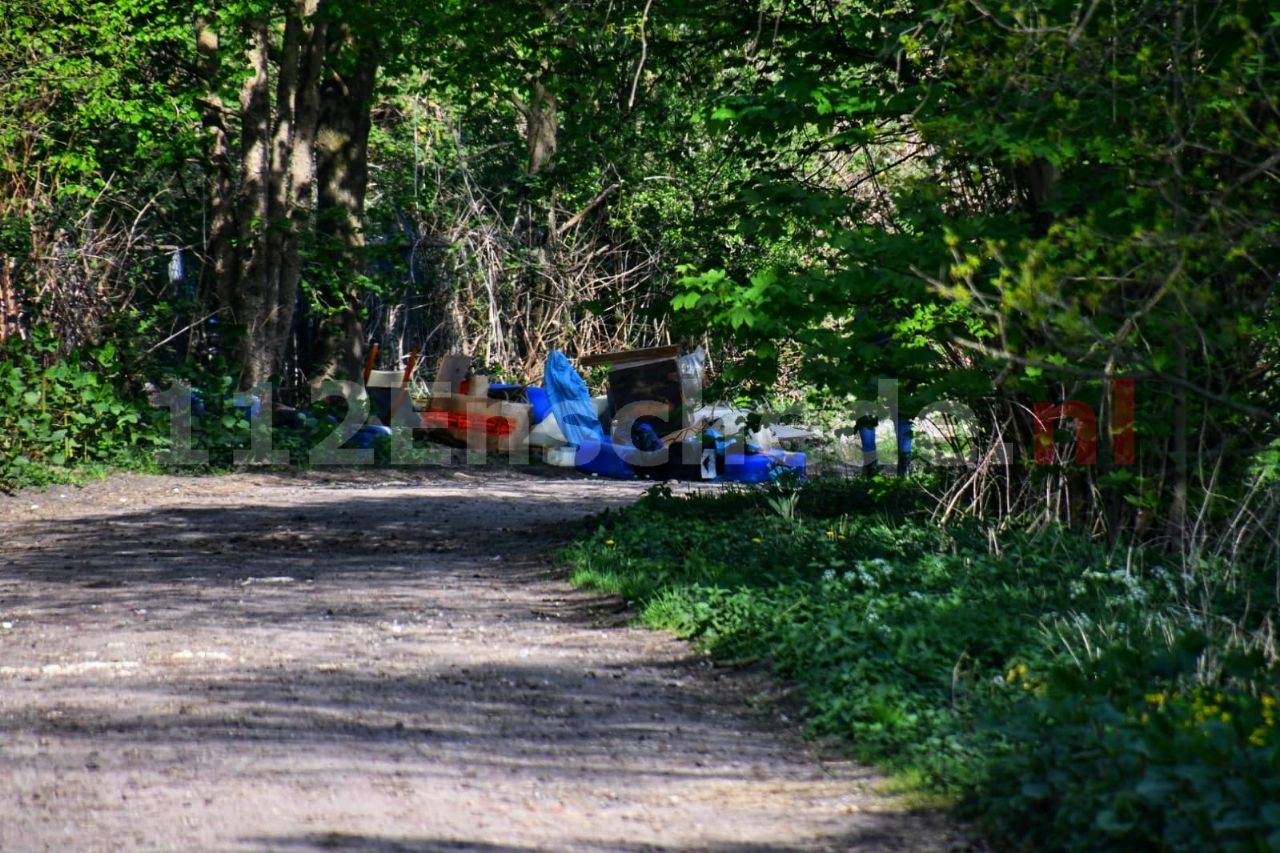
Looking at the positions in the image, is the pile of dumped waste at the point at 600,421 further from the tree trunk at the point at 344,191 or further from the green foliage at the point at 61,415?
the green foliage at the point at 61,415

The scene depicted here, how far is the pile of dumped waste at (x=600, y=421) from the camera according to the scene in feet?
68.4

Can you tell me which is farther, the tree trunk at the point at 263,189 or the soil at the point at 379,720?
the tree trunk at the point at 263,189

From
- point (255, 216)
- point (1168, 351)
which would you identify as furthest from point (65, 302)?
point (1168, 351)

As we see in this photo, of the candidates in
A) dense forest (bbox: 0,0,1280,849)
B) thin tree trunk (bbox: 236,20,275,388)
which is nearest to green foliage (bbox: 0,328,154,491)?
dense forest (bbox: 0,0,1280,849)

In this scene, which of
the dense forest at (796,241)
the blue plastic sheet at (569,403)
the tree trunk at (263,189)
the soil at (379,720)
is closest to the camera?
the soil at (379,720)

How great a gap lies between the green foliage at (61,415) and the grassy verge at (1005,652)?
26.5 ft

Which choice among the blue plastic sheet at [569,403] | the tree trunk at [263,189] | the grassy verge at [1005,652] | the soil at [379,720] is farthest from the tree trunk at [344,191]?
the grassy verge at [1005,652]

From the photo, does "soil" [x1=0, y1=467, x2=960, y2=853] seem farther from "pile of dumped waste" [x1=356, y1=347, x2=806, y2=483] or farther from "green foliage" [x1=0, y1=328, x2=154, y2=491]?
"pile of dumped waste" [x1=356, y1=347, x2=806, y2=483]

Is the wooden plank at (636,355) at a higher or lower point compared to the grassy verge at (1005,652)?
higher

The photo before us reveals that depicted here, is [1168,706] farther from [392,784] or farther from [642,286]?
[642,286]

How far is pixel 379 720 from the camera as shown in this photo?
22.1 ft

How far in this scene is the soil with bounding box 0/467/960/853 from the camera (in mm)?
5195

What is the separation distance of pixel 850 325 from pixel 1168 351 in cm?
267

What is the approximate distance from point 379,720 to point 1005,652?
109 inches
